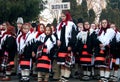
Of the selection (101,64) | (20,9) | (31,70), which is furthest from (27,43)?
(20,9)

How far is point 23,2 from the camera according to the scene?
56.8 feet

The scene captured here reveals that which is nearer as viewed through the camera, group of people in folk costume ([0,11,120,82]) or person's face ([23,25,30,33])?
group of people in folk costume ([0,11,120,82])

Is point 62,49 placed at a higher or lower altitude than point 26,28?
lower

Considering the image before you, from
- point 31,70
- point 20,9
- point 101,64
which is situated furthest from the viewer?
point 20,9

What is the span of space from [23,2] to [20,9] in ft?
1.24

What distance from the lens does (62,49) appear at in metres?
10.9

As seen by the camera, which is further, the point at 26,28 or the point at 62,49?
the point at 26,28

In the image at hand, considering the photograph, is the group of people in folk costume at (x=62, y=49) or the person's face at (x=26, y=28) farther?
the person's face at (x=26, y=28)

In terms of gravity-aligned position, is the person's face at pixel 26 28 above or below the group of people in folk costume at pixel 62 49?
above

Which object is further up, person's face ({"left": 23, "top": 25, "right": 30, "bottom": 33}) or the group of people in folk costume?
person's face ({"left": 23, "top": 25, "right": 30, "bottom": 33})

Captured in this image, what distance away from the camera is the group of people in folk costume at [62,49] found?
10.9 m

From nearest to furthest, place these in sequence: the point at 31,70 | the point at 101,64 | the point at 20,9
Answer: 1. the point at 101,64
2. the point at 31,70
3. the point at 20,9

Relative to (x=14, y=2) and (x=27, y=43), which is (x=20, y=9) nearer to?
(x=14, y=2)

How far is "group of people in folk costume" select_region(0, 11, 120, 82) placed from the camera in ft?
35.7
